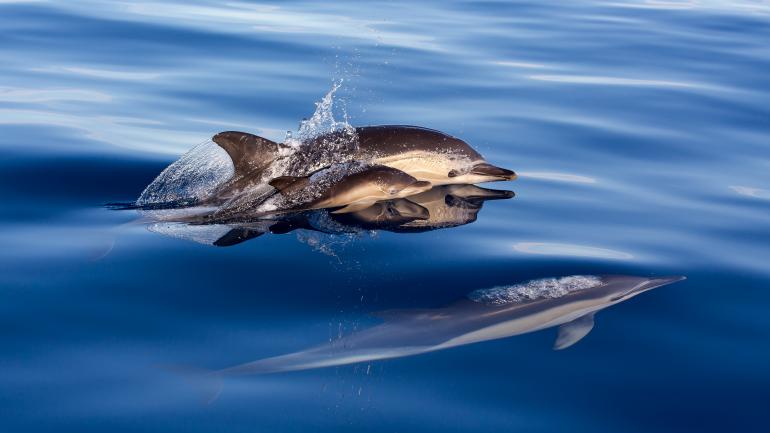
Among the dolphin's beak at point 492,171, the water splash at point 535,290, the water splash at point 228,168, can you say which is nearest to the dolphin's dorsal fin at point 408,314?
the water splash at point 535,290

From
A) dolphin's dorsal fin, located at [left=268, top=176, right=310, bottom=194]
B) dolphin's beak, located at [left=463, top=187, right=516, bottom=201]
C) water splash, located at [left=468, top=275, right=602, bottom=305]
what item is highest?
dolphin's dorsal fin, located at [left=268, top=176, right=310, bottom=194]

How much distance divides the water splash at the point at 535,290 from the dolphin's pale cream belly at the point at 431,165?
2.88 m

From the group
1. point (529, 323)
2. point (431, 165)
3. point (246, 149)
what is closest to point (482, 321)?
point (529, 323)

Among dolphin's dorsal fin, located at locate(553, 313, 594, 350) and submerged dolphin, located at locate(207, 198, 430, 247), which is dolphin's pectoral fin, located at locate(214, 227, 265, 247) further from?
dolphin's dorsal fin, located at locate(553, 313, 594, 350)

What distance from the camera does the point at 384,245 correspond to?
751cm

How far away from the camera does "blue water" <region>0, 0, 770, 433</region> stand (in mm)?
5137

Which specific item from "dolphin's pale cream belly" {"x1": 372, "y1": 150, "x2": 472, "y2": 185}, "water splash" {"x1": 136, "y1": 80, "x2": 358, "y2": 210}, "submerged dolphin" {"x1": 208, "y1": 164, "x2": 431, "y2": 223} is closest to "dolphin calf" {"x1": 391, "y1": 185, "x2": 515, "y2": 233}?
"dolphin's pale cream belly" {"x1": 372, "y1": 150, "x2": 472, "y2": 185}

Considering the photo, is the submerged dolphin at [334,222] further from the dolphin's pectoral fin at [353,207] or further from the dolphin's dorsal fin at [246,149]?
the dolphin's dorsal fin at [246,149]

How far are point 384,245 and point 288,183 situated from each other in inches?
48.7

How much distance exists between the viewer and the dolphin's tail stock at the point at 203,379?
5000 mm

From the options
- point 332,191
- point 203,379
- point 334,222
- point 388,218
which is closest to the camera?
point 203,379

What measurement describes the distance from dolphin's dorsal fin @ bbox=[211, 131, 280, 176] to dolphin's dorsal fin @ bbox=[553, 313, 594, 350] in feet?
11.9

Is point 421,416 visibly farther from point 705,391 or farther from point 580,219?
point 580,219

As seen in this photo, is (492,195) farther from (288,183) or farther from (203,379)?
(203,379)
